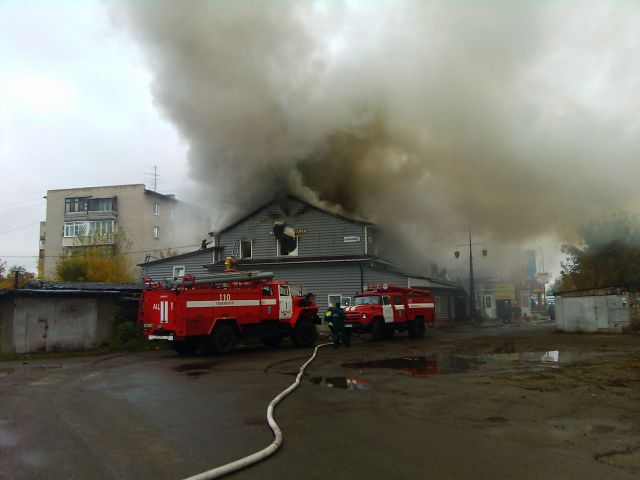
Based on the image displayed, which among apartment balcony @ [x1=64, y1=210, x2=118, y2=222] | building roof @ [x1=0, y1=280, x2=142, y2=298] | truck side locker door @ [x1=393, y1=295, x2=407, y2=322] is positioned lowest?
truck side locker door @ [x1=393, y1=295, x2=407, y2=322]

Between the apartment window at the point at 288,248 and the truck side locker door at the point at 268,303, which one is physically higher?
the apartment window at the point at 288,248

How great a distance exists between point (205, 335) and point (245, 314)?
1.44m

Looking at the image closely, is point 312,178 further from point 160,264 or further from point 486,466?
point 486,466

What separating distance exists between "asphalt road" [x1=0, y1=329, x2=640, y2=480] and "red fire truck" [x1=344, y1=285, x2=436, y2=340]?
8.73 m

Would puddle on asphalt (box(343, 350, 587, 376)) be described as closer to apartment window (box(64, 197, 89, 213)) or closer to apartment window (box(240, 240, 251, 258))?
apartment window (box(240, 240, 251, 258))

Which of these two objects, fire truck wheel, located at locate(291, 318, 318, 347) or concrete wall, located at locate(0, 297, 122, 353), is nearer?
concrete wall, located at locate(0, 297, 122, 353)

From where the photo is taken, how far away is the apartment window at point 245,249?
2894 cm

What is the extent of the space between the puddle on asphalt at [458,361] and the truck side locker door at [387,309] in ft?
20.9

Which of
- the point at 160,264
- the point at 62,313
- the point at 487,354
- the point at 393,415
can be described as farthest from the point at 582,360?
the point at 160,264

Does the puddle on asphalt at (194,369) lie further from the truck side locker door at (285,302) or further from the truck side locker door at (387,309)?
the truck side locker door at (387,309)

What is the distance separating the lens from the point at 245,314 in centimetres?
1622

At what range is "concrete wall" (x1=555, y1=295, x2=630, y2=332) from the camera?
22031mm

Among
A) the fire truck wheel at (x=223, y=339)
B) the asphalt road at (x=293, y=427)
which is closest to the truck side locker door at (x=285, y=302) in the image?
the fire truck wheel at (x=223, y=339)

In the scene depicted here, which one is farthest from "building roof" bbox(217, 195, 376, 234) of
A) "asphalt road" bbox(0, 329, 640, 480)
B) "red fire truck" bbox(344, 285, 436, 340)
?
"asphalt road" bbox(0, 329, 640, 480)
